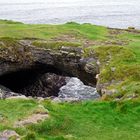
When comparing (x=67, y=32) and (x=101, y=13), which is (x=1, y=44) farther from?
(x=101, y=13)

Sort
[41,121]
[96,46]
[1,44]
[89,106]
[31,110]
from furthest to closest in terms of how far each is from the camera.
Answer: [1,44]
[96,46]
[89,106]
[31,110]
[41,121]

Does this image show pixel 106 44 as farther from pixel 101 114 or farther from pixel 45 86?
pixel 101 114

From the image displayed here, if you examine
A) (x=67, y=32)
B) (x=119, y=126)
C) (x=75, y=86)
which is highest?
(x=67, y=32)

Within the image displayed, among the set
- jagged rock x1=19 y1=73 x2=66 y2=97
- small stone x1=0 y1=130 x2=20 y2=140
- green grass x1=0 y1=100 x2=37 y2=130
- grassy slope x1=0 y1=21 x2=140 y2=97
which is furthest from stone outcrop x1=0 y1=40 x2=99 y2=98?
small stone x1=0 y1=130 x2=20 y2=140

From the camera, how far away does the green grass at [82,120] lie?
18938 millimetres

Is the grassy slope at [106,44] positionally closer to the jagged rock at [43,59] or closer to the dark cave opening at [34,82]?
the jagged rock at [43,59]

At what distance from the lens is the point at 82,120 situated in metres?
21.0

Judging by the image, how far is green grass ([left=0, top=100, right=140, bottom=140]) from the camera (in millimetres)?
18938

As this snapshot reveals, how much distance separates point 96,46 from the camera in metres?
37.6

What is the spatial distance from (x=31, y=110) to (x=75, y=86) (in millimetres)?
26670

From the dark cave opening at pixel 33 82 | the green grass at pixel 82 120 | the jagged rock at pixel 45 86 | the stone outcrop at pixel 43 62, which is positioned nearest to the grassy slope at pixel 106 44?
the stone outcrop at pixel 43 62

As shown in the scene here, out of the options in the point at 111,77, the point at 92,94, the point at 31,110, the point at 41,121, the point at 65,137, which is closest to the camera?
the point at 65,137

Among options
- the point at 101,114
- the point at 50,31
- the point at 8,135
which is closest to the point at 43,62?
the point at 50,31


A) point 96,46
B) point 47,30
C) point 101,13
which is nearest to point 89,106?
point 96,46
